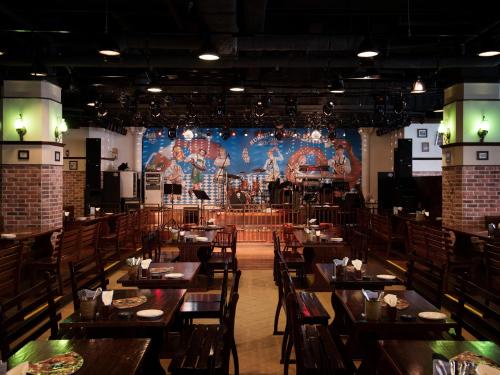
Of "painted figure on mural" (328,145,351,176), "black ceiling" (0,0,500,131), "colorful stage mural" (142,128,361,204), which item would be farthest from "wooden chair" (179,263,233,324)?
"painted figure on mural" (328,145,351,176)

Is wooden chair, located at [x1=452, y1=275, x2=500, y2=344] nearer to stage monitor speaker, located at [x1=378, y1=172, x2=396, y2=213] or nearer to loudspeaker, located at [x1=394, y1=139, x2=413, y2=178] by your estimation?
stage monitor speaker, located at [x1=378, y1=172, x2=396, y2=213]

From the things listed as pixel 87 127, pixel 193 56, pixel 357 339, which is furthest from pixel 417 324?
pixel 87 127

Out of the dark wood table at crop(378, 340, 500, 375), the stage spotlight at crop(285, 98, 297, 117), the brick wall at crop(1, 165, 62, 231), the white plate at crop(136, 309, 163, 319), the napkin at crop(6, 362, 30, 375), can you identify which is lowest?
the dark wood table at crop(378, 340, 500, 375)

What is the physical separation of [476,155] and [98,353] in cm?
764

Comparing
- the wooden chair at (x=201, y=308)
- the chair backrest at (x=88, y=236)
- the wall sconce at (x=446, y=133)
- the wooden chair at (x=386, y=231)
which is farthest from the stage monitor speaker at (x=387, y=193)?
the wooden chair at (x=201, y=308)

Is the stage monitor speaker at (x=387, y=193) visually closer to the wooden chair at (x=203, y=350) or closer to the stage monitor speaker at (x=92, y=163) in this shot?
the stage monitor speaker at (x=92, y=163)

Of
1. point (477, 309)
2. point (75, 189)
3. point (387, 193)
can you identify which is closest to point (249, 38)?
Result: point (477, 309)

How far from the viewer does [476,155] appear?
27.7 feet

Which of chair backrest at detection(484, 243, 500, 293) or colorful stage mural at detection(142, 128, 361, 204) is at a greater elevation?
colorful stage mural at detection(142, 128, 361, 204)

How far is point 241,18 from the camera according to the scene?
6590 millimetres

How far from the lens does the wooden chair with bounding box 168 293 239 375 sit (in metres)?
3.33

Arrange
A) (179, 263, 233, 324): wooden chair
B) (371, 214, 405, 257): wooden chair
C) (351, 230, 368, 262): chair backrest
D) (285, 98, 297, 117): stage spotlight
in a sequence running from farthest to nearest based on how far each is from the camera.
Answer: (285, 98, 297, 117): stage spotlight
(371, 214, 405, 257): wooden chair
(351, 230, 368, 262): chair backrest
(179, 263, 233, 324): wooden chair

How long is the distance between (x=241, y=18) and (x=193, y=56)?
1.76 m

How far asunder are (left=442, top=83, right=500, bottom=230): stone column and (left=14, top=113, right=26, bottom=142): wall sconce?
7509mm
